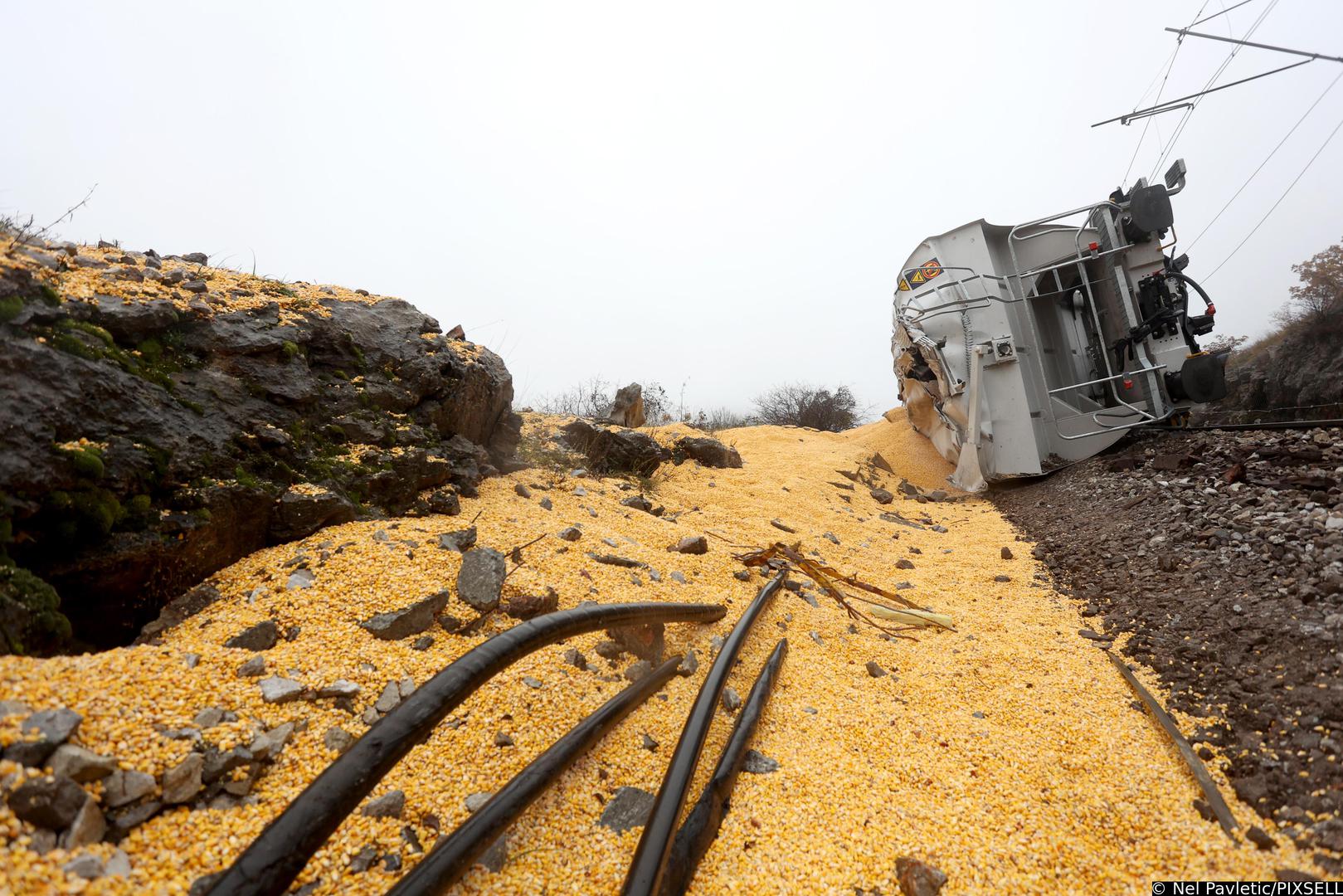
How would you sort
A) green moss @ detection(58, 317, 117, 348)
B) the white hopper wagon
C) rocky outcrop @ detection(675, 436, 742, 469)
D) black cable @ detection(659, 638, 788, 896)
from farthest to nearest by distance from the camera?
rocky outcrop @ detection(675, 436, 742, 469) < the white hopper wagon < green moss @ detection(58, 317, 117, 348) < black cable @ detection(659, 638, 788, 896)

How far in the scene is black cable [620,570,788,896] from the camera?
1459 mm

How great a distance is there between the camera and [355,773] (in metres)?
1.21

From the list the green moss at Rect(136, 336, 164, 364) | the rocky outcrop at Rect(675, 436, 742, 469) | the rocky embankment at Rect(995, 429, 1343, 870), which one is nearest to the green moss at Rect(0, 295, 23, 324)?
the green moss at Rect(136, 336, 164, 364)

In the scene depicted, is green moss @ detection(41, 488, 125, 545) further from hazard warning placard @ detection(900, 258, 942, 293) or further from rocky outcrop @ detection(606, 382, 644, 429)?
hazard warning placard @ detection(900, 258, 942, 293)

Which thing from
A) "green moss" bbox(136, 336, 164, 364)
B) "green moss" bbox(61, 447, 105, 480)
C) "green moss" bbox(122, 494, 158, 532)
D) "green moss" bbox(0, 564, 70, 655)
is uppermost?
"green moss" bbox(136, 336, 164, 364)

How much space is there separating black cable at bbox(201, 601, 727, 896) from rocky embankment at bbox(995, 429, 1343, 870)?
2281mm

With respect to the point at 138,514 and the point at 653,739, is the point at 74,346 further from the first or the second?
the point at 653,739

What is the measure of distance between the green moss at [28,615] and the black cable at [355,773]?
1231mm

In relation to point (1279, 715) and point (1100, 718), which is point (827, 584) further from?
point (1279, 715)

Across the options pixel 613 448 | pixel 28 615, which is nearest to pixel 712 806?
pixel 28 615

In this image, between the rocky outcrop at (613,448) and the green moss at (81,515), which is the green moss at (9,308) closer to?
the green moss at (81,515)

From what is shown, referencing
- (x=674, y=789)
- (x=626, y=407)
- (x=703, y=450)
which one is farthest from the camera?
(x=626, y=407)

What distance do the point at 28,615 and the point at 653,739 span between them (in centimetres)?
195

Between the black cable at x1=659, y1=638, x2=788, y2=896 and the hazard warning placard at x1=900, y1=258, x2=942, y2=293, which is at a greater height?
the hazard warning placard at x1=900, y1=258, x2=942, y2=293
